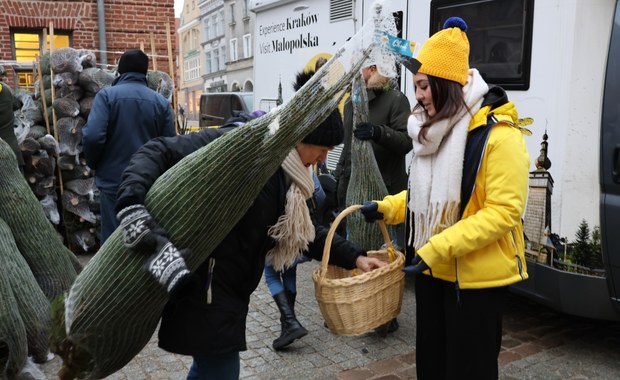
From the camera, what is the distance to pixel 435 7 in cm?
477

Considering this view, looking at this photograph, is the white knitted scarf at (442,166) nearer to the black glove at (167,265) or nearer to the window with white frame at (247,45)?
the black glove at (167,265)

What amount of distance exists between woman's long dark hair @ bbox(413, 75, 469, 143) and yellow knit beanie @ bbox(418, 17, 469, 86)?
0.03 meters

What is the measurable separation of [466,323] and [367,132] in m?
1.86

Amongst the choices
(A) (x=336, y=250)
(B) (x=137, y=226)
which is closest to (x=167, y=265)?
(B) (x=137, y=226)

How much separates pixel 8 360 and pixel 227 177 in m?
2.08

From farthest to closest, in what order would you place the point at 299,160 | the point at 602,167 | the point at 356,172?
the point at 356,172 < the point at 602,167 < the point at 299,160

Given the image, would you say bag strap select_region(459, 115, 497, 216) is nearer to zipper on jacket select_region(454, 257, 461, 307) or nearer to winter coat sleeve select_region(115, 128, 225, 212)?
zipper on jacket select_region(454, 257, 461, 307)

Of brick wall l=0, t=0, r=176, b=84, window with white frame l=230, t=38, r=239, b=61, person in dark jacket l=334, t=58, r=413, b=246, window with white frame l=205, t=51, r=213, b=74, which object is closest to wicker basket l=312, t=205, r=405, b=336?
person in dark jacket l=334, t=58, r=413, b=246

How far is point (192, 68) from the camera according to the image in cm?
6312

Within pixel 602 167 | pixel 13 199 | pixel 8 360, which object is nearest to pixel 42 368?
pixel 8 360

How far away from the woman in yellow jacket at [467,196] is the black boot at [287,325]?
5.58ft

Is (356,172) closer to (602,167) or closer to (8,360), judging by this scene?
(602,167)

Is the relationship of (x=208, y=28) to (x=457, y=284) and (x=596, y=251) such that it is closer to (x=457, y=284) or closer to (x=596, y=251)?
(x=596, y=251)

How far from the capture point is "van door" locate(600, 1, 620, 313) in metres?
3.50
